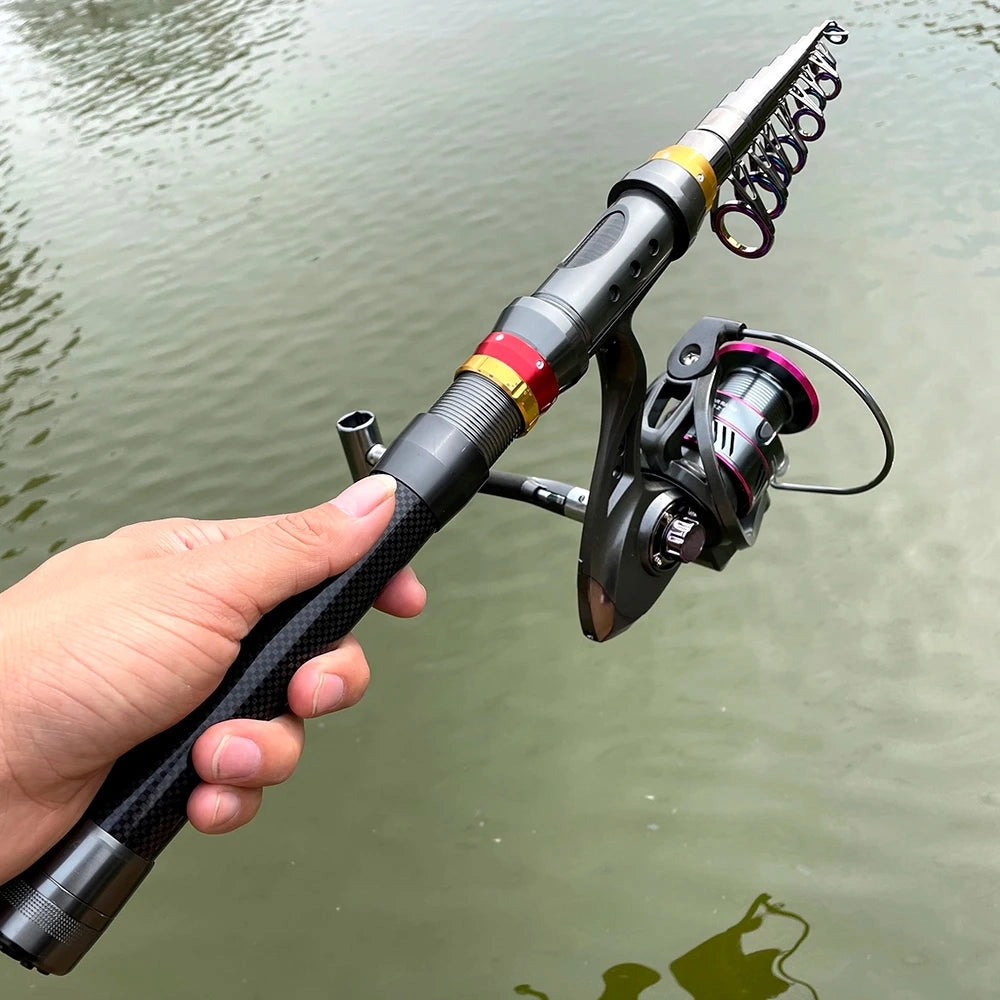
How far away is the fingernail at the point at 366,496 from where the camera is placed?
1.04m

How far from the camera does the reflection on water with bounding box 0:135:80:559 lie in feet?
11.6

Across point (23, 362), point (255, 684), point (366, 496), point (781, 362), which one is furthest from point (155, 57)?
point (255, 684)

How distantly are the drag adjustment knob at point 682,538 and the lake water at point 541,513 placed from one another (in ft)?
2.98

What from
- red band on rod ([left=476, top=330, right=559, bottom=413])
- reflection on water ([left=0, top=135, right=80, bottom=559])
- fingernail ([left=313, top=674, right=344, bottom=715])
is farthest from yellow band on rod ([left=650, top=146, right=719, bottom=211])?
reflection on water ([left=0, top=135, right=80, bottom=559])

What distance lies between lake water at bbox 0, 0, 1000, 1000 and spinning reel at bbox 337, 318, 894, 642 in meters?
0.84

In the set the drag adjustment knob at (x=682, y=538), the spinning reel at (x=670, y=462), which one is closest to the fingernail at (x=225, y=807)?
the spinning reel at (x=670, y=462)

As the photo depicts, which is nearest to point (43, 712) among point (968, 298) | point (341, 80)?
point (968, 298)

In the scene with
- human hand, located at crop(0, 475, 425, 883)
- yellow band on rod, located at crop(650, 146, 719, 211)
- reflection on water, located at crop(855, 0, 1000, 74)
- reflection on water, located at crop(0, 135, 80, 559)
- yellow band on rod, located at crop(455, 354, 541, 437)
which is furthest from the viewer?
reflection on water, located at crop(855, 0, 1000, 74)

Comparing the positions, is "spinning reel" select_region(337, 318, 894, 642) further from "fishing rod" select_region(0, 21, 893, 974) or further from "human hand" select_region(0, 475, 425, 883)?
"human hand" select_region(0, 475, 425, 883)

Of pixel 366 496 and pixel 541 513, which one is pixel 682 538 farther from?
pixel 541 513

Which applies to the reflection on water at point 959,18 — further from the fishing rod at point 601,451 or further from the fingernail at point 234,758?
the fingernail at point 234,758

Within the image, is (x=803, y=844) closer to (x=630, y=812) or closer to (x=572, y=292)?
(x=630, y=812)

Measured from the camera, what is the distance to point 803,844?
2.01 meters

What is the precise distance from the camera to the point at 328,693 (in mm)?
1064
